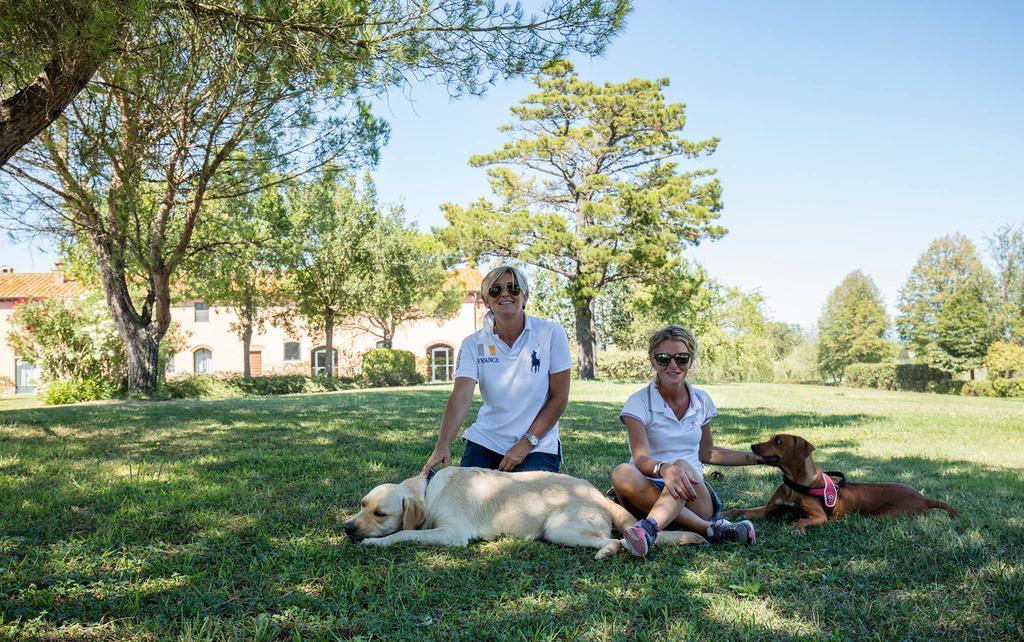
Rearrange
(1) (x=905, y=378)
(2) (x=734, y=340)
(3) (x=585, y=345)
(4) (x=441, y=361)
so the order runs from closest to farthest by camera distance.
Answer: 1. (3) (x=585, y=345)
2. (1) (x=905, y=378)
3. (2) (x=734, y=340)
4. (4) (x=441, y=361)

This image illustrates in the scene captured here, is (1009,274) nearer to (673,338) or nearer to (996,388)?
(996,388)

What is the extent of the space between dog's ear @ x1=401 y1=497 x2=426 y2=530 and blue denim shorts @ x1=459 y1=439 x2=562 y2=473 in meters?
0.59

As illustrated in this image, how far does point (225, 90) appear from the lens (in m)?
9.34

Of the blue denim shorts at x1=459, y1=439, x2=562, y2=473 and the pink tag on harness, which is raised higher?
the blue denim shorts at x1=459, y1=439, x2=562, y2=473

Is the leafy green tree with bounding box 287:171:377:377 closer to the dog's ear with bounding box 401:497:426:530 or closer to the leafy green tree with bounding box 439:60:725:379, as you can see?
the leafy green tree with bounding box 439:60:725:379

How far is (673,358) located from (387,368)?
25.7 m

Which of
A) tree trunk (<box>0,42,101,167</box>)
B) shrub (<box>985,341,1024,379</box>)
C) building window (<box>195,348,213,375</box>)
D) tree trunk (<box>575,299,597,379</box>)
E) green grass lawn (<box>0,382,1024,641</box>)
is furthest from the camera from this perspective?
building window (<box>195,348,213,375</box>)

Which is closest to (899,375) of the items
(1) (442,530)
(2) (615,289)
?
(2) (615,289)

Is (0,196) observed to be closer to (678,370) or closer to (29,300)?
(29,300)

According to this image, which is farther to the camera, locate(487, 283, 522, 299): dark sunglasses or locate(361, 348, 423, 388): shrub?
locate(361, 348, 423, 388): shrub

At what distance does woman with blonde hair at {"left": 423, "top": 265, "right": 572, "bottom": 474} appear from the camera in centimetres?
423

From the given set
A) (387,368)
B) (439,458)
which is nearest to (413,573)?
(439,458)

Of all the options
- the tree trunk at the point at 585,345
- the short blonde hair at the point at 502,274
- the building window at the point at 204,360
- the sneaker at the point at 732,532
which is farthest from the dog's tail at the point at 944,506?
the building window at the point at 204,360

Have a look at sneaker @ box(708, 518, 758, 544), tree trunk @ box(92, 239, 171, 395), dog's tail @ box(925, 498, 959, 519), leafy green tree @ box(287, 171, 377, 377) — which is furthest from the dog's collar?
leafy green tree @ box(287, 171, 377, 377)
